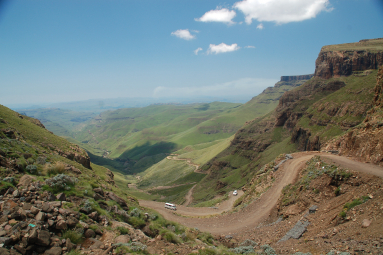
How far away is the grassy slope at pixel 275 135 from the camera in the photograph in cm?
6238

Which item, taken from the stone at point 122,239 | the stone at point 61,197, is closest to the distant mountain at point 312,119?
the stone at point 122,239

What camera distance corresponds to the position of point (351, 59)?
11225 centimetres

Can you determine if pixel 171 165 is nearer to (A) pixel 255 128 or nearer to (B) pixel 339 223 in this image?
(A) pixel 255 128

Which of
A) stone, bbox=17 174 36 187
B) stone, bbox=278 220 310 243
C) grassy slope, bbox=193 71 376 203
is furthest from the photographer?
grassy slope, bbox=193 71 376 203

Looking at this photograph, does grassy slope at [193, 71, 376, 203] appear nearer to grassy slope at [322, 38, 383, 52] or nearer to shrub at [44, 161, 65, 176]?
grassy slope at [322, 38, 383, 52]

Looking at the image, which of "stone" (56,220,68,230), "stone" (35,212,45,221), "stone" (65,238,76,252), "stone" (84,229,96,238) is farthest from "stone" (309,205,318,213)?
"stone" (35,212,45,221)

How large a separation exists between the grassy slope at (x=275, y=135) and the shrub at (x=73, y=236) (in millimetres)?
66829

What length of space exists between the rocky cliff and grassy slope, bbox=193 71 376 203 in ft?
50.5

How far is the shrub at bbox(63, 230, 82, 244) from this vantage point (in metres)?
8.63

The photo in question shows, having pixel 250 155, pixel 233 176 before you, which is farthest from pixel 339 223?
pixel 250 155

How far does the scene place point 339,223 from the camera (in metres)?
14.0

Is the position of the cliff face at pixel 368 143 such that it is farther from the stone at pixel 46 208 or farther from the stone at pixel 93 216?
the stone at pixel 46 208

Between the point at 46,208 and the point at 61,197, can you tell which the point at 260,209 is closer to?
the point at 61,197

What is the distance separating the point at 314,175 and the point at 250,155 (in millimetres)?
82072
